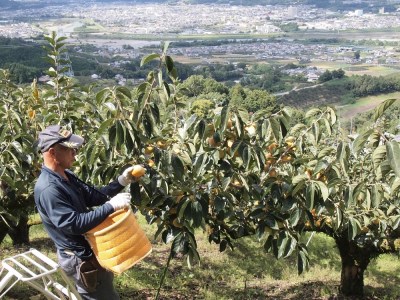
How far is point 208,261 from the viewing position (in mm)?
7688

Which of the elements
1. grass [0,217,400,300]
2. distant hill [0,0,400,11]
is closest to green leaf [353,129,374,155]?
grass [0,217,400,300]

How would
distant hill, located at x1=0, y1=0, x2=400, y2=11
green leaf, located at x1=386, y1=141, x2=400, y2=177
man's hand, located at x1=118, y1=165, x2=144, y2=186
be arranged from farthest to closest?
A: 1. distant hill, located at x1=0, y1=0, x2=400, y2=11
2. man's hand, located at x1=118, y1=165, x2=144, y2=186
3. green leaf, located at x1=386, y1=141, x2=400, y2=177

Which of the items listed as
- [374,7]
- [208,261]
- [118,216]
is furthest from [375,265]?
[374,7]

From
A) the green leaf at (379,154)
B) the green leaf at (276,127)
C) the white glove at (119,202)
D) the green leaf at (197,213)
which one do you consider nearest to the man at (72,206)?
the white glove at (119,202)

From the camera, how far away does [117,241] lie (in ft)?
8.82

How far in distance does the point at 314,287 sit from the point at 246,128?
3.85 meters

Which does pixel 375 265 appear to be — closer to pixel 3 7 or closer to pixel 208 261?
pixel 208 261

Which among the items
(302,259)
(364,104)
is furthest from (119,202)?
(364,104)

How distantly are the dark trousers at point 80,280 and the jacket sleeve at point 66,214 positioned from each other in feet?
0.97

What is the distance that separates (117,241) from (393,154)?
151cm

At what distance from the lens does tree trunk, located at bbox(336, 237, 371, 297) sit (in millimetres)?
5598

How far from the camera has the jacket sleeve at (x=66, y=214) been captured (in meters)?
2.66

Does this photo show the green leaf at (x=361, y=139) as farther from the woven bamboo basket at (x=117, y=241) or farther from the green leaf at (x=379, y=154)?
the woven bamboo basket at (x=117, y=241)

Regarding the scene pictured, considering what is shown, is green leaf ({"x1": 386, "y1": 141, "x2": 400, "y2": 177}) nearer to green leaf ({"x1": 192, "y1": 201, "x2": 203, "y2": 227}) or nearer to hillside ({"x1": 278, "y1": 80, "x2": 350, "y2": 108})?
green leaf ({"x1": 192, "y1": 201, "x2": 203, "y2": 227})
